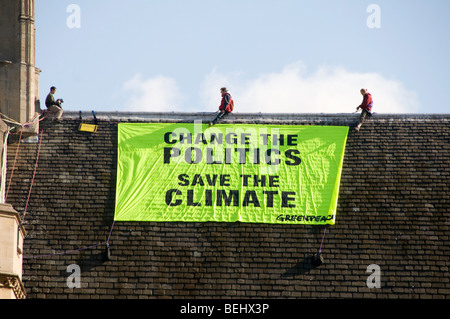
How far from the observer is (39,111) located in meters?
47.1

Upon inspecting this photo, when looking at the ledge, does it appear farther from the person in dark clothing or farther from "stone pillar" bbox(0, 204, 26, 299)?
"stone pillar" bbox(0, 204, 26, 299)

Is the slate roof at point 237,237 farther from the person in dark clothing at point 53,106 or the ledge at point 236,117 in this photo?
the ledge at point 236,117

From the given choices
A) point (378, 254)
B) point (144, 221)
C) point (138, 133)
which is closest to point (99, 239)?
point (144, 221)

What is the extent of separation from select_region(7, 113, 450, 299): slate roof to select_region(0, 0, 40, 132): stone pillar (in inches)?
51.0

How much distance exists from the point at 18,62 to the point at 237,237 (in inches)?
426

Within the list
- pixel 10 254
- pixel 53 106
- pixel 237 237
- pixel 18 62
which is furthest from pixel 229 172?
pixel 10 254

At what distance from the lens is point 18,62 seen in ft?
152

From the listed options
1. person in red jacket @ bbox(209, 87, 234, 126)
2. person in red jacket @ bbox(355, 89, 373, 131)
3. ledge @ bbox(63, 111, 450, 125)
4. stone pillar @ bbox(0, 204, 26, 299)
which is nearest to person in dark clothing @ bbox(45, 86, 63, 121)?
ledge @ bbox(63, 111, 450, 125)

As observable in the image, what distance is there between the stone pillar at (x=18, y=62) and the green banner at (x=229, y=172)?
361 cm

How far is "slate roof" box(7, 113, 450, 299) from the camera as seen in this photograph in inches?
1642

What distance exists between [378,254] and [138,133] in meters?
10.2

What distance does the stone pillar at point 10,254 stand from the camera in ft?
126

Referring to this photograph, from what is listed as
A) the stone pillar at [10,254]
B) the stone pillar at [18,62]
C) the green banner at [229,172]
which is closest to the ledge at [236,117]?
the green banner at [229,172]

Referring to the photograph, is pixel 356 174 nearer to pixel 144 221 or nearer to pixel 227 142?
pixel 227 142
